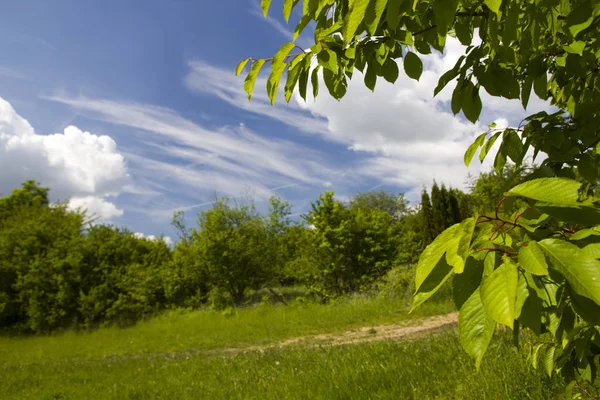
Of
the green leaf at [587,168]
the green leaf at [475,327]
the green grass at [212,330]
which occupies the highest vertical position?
the green leaf at [587,168]

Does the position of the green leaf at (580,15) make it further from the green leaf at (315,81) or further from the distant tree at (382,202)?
the distant tree at (382,202)

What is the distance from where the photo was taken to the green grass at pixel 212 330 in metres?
11.5

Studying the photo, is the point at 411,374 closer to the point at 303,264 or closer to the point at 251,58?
the point at 251,58

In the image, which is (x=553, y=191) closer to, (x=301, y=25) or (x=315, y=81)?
(x=315, y=81)

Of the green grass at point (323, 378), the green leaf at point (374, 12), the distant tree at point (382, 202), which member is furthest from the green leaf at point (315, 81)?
the distant tree at point (382, 202)

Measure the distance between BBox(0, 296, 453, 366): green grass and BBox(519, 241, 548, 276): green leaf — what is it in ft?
34.5

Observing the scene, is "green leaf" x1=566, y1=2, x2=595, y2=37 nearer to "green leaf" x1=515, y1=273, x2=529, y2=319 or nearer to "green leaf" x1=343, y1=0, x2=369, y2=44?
"green leaf" x1=343, y1=0, x2=369, y2=44

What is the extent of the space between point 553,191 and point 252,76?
1.05 meters

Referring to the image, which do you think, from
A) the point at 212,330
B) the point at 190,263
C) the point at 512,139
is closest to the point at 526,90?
the point at 512,139

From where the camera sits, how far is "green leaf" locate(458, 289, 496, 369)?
87 centimetres

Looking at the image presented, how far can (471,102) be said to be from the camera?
1836 mm

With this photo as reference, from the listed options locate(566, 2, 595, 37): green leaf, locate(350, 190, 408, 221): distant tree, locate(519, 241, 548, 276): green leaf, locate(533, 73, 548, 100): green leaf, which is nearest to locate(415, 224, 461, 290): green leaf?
locate(519, 241, 548, 276): green leaf

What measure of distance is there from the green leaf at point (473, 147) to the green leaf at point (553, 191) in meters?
1.23

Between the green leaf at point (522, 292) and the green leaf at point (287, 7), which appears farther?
the green leaf at point (287, 7)
